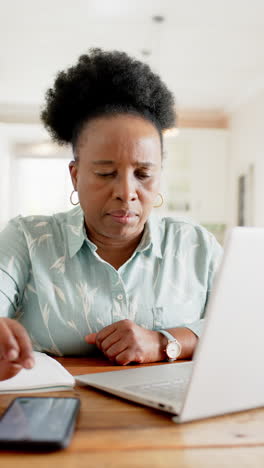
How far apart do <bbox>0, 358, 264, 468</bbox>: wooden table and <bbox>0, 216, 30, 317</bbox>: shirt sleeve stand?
48 cm

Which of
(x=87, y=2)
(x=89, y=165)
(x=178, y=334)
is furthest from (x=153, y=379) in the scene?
(x=87, y=2)

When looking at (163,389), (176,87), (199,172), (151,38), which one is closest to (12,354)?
(163,389)

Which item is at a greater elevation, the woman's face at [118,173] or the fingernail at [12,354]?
the woman's face at [118,173]

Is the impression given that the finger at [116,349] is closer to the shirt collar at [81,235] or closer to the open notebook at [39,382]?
the open notebook at [39,382]

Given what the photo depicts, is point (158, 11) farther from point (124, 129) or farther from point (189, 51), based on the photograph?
point (124, 129)

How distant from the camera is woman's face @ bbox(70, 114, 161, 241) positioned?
1.15 meters

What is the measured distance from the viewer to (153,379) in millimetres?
839

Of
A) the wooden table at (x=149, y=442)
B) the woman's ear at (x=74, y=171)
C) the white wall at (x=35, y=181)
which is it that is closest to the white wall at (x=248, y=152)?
the white wall at (x=35, y=181)

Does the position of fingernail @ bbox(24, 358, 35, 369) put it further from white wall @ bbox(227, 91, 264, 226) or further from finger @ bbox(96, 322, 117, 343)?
white wall @ bbox(227, 91, 264, 226)

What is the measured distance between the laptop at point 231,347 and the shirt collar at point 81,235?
0.57 metres

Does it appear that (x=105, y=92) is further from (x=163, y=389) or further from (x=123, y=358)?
(x=163, y=389)

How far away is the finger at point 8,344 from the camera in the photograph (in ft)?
2.30

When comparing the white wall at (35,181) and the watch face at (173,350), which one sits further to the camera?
the white wall at (35,181)

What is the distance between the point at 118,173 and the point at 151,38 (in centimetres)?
345
